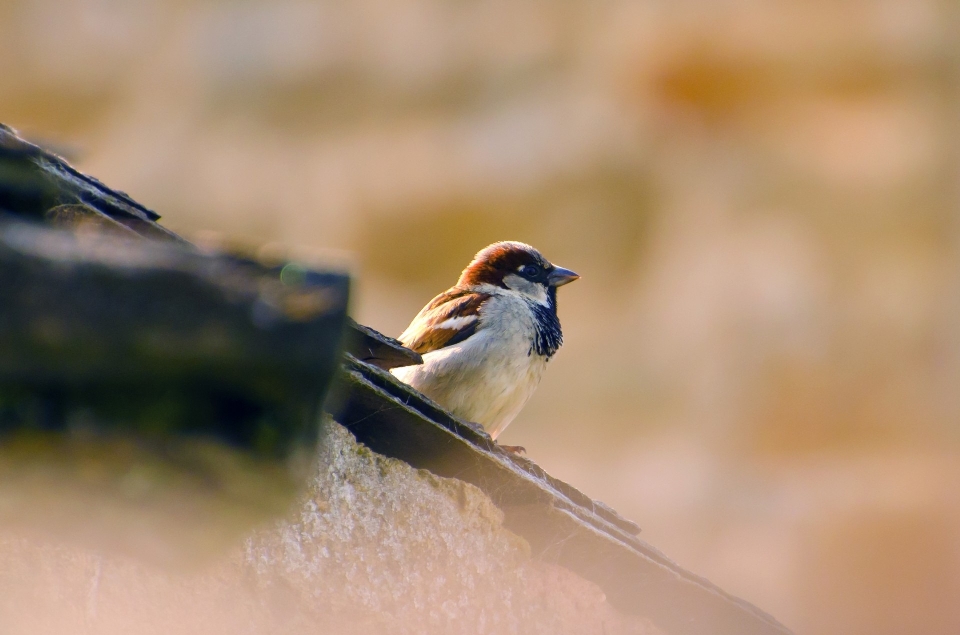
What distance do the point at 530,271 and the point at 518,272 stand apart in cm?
5

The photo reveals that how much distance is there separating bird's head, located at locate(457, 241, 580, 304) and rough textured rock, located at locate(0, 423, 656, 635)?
2131 mm

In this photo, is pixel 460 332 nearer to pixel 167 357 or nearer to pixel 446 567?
pixel 446 567

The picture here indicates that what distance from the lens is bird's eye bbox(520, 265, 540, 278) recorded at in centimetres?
446

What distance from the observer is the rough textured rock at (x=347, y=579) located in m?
1.67

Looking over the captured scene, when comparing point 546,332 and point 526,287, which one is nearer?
point 546,332

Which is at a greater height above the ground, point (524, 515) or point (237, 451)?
point (524, 515)

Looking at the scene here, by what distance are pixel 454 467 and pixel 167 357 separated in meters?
1.38

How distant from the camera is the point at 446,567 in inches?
86.2

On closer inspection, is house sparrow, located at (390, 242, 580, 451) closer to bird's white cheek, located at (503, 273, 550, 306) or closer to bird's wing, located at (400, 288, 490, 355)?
bird's wing, located at (400, 288, 490, 355)

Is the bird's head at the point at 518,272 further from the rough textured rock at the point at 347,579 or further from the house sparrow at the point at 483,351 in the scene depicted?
the rough textured rock at the point at 347,579

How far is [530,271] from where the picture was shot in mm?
4469

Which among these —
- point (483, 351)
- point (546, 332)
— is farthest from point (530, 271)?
point (483, 351)

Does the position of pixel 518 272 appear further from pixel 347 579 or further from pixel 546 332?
pixel 347 579

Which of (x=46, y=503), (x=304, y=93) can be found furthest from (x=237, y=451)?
(x=304, y=93)
